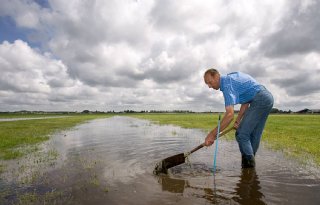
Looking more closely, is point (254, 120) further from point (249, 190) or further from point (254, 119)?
point (249, 190)

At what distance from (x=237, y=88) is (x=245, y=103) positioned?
80 cm

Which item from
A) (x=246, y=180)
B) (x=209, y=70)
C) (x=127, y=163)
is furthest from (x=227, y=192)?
(x=127, y=163)

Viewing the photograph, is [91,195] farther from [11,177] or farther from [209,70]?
[209,70]

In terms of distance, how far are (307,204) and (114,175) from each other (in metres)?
4.93

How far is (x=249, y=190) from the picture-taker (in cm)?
612

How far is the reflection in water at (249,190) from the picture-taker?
18.0ft

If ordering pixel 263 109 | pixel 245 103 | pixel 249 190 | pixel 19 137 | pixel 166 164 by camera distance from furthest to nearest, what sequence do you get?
pixel 19 137, pixel 166 164, pixel 245 103, pixel 263 109, pixel 249 190

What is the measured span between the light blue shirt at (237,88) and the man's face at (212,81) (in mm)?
107

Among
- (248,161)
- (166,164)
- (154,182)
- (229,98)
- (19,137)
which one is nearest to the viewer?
(229,98)

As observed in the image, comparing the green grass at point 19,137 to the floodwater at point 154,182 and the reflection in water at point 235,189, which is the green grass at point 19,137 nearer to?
the floodwater at point 154,182

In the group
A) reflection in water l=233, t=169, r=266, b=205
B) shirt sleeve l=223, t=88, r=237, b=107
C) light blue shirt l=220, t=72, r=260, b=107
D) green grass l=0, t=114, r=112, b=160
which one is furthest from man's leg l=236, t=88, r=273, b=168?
green grass l=0, t=114, r=112, b=160

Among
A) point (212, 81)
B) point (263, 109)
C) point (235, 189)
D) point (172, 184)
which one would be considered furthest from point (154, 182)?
point (263, 109)

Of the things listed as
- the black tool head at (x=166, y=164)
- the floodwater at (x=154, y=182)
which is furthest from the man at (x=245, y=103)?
the black tool head at (x=166, y=164)

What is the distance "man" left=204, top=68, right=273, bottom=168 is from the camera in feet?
22.1
